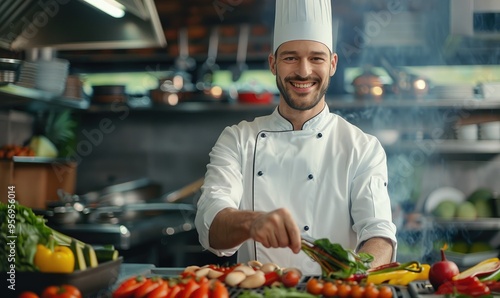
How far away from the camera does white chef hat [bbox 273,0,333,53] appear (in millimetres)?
2572

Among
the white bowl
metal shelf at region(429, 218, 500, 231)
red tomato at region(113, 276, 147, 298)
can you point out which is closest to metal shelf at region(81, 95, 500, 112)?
the white bowl

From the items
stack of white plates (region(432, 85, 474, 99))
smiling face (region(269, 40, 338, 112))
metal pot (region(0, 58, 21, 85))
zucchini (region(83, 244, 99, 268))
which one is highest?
stack of white plates (region(432, 85, 474, 99))

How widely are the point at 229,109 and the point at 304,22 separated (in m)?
2.54

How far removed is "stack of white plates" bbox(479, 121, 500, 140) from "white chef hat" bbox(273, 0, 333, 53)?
7.99 feet

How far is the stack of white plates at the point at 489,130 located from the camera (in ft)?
15.4

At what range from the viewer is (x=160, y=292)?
1512mm

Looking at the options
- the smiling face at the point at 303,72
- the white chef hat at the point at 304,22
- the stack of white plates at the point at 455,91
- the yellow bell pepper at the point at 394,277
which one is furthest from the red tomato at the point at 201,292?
the stack of white plates at the point at 455,91

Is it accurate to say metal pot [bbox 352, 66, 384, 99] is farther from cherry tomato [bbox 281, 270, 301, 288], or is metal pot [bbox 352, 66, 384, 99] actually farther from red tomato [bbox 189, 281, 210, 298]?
red tomato [bbox 189, 281, 210, 298]

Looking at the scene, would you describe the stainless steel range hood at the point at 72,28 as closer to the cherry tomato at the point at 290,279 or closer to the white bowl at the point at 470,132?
the cherry tomato at the point at 290,279

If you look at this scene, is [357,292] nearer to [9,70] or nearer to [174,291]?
[174,291]

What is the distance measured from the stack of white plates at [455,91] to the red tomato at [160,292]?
11.8ft

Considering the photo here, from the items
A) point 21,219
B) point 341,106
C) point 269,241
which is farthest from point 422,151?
point 21,219

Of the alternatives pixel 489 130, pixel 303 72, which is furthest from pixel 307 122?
pixel 489 130

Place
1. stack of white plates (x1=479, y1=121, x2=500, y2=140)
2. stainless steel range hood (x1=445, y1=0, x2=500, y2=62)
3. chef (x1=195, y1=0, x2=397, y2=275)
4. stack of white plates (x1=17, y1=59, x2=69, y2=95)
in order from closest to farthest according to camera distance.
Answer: chef (x1=195, y1=0, x2=397, y2=275)
stack of white plates (x1=17, y1=59, x2=69, y2=95)
stainless steel range hood (x1=445, y1=0, x2=500, y2=62)
stack of white plates (x1=479, y1=121, x2=500, y2=140)
